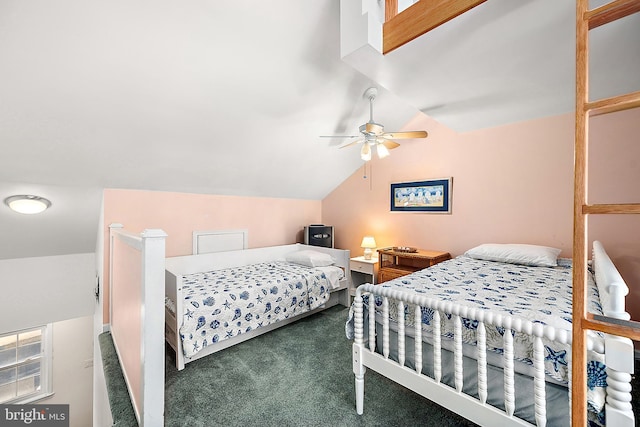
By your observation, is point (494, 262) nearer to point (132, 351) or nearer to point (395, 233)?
point (395, 233)

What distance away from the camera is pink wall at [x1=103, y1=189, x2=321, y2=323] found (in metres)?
2.73

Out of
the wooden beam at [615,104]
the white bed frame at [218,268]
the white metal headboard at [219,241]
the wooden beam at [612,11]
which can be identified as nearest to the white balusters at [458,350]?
the wooden beam at [615,104]

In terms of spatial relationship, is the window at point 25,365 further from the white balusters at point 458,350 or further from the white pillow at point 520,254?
the white pillow at point 520,254

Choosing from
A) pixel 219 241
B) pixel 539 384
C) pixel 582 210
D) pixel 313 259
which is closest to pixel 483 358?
pixel 539 384

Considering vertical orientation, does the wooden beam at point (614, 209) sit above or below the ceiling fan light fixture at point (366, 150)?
below

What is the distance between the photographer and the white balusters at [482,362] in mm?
1112

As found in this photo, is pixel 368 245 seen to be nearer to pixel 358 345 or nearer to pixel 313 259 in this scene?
pixel 313 259

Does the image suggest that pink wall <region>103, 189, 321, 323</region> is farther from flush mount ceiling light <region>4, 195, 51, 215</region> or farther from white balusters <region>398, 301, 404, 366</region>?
white balusters <region>398, 301, 404, 366</region>

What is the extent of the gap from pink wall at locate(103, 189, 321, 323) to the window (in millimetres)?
1404

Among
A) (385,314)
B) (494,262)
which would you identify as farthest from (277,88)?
(494,262)

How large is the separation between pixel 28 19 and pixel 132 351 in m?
1.83

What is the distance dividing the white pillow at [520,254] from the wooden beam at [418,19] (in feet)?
6.62

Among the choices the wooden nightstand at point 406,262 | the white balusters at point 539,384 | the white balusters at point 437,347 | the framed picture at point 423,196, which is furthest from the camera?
the framed picture at point 423,196

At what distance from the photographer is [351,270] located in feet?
12.0
